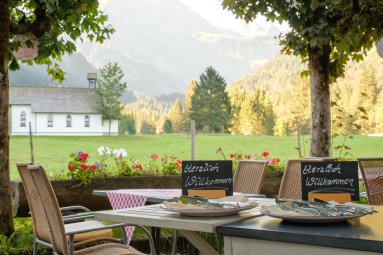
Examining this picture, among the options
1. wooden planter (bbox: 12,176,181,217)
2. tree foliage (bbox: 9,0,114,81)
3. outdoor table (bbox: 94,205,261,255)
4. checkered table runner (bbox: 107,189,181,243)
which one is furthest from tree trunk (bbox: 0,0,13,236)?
outdoor table (bbox: 94,205,261,255)

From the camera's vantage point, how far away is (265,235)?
1900mm

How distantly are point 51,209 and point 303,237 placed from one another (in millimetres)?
1692

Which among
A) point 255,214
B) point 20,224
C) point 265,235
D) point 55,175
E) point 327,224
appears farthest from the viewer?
point 55,175

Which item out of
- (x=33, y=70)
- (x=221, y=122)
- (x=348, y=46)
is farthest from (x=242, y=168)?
(x=33, y=70)

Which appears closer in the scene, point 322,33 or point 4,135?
point 4,135

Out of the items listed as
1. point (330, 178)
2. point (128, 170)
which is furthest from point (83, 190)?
point (330, 178)

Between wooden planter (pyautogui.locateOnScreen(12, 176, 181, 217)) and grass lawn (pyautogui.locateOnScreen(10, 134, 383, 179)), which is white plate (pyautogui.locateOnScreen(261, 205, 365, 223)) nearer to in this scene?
wooden planter (pyautogui.locateOnScreen(12, 176, 181, 217))

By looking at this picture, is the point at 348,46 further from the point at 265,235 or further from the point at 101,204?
the point at 265,235

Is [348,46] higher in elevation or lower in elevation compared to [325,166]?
higher

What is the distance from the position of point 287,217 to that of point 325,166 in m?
0.60

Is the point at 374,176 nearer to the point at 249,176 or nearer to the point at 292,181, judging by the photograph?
the point at 292,181

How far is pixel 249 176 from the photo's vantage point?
4.87 meters

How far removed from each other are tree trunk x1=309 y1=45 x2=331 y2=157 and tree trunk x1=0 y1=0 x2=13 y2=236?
11.9ft

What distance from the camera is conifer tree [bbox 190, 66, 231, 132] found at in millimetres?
84706
